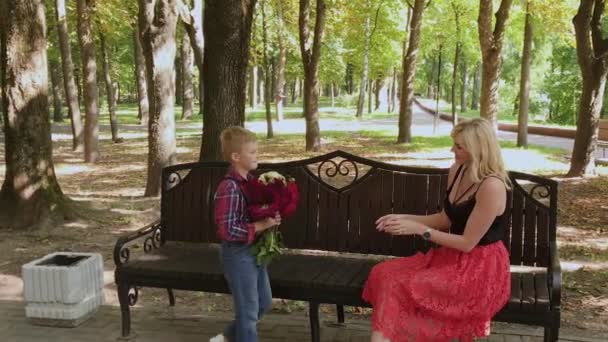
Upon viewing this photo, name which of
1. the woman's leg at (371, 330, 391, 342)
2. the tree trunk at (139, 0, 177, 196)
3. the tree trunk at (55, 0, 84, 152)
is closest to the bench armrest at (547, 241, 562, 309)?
the woman's leg at (371, 330, 391, 342)

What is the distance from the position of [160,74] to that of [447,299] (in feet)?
25.6

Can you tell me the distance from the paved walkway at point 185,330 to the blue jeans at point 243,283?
0.57m

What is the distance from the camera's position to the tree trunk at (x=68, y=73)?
54.3ft

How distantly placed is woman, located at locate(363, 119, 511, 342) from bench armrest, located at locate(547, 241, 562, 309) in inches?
10.6

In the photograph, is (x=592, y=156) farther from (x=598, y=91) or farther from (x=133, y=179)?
(x=133, y=179)

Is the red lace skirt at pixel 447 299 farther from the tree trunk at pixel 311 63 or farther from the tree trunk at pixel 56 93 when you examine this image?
the tree trunk at pixel 56 93

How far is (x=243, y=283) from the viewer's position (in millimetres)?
3854

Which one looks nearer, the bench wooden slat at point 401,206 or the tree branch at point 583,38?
the bench wooden slat at point 401,206

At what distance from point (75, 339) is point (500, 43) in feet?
38.6

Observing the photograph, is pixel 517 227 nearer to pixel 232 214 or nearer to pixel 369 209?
pixel 369 209

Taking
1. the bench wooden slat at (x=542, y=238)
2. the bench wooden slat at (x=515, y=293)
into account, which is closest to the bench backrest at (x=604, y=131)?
the bench wooden slat at (x=542, y=238)

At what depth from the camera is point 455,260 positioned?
3.62 m

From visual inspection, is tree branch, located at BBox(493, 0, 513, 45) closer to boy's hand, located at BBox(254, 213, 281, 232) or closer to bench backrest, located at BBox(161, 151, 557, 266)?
bench backrest, located at BBox(161, 151, 557, 266)

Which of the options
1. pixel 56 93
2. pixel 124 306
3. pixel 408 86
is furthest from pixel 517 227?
pixel 56 93
